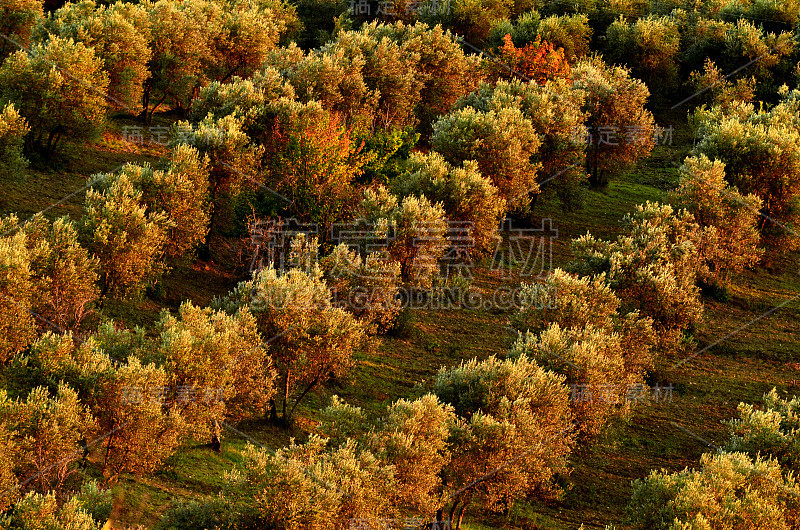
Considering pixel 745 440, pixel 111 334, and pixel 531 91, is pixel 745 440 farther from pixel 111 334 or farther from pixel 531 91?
pixel 531 91

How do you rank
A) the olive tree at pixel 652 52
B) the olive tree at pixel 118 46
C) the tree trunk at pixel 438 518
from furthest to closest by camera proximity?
the olive tree at pixel 652 52
the olive tree at pixel 118 46
the tree trunk at pixel 438 518

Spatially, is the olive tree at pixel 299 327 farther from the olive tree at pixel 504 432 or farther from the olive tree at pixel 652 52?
the olive tree at pixel 652 52

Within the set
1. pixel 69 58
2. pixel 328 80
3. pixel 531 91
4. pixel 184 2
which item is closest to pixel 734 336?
pixel 531 91

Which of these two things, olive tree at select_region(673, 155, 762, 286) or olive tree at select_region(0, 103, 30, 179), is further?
olive tree at select_region(673, 155, 762, 286)

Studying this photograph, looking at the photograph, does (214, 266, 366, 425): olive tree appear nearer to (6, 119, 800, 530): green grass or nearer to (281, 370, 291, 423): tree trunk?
(281, 370, 291, 423): tree trunk

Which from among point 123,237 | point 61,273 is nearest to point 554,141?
point 123,237

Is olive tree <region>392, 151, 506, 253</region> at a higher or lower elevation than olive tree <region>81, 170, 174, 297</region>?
higher

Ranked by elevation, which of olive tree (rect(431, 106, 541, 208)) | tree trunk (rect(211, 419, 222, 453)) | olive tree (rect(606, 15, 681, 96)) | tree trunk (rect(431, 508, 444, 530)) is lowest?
tree trunk (rect(431, 508, 444, 530))

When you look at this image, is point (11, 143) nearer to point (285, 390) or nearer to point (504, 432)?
point (285, 390)

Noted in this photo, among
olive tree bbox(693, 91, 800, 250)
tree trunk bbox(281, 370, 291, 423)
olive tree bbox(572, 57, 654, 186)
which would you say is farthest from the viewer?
olive tree bbox(572, 57, 654, 186)

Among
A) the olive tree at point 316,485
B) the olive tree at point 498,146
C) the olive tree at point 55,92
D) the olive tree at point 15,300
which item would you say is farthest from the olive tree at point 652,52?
the olive tree at point 316,485

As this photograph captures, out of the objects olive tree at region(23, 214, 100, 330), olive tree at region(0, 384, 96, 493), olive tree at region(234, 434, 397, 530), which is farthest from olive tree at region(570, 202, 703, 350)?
olive tree at region(0, 384, 96, 493)
